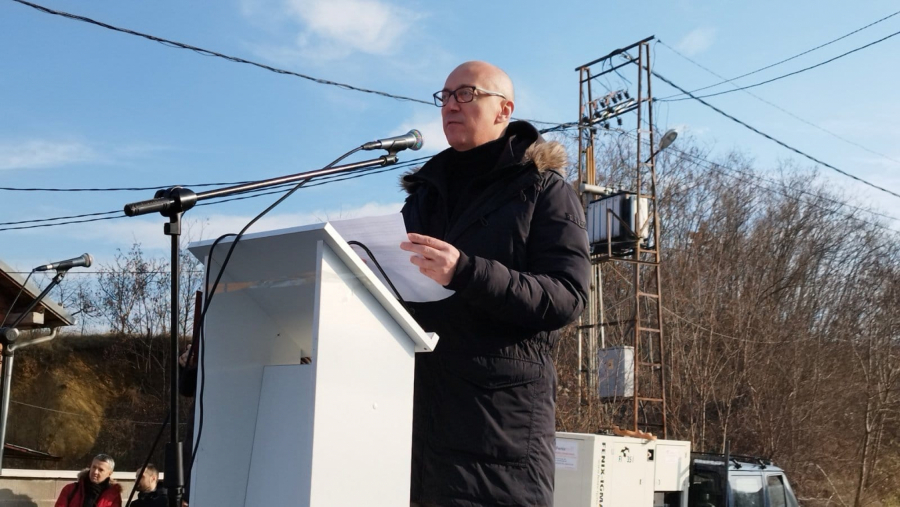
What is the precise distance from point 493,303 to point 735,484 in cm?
1060

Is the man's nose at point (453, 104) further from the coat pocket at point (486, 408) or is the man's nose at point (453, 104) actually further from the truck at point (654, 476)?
the truck at point (654, 476)

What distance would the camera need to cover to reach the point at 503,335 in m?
2.06

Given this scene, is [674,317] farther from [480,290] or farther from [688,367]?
[480,290]

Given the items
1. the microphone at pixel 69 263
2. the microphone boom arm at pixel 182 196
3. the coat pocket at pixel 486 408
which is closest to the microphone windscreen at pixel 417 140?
the microphone boom arm at pixel 182 196

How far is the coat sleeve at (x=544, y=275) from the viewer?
73.5 inches

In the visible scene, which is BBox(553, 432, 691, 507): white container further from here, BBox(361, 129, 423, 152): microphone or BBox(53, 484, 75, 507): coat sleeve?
BBox(361, 129, 423, 152): microphone

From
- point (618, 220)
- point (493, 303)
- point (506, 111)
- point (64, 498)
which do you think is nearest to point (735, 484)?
point (618, 220)

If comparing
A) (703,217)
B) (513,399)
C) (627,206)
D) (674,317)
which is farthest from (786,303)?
(513,399)

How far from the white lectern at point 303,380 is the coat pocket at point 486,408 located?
231mm

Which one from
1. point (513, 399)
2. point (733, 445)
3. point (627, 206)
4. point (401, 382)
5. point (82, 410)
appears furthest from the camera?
point (82, 410)

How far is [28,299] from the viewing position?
42.5 feet

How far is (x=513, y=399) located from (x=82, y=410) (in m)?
27.0

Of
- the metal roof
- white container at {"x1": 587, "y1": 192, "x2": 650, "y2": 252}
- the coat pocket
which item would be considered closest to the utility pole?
white container at {"x1": 587, "y1": 192, "x2": 650, "y2": 252}

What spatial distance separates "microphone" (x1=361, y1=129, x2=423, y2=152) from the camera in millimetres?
2974
